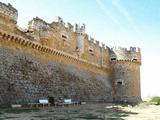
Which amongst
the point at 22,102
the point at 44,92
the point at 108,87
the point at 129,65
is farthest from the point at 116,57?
the point at 22,102

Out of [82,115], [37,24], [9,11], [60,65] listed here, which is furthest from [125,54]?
[82,115]

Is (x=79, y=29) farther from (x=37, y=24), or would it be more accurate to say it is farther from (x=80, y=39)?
(x=37, y=24)

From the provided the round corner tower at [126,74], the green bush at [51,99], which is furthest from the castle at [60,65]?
the green bush at [51,99]

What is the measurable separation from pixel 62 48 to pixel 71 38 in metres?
2.28

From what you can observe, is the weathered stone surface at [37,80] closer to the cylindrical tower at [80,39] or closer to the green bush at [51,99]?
the green bush at [51,99]

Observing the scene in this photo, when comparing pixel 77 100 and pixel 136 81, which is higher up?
pixel 136 81

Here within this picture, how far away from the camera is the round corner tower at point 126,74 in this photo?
3152 centimetres

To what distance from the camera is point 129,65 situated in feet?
106

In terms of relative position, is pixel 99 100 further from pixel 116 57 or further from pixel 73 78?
pixel 116 57

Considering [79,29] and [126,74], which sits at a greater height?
[79,29]

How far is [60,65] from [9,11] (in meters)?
6.96

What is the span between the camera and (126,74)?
3188 centimetres

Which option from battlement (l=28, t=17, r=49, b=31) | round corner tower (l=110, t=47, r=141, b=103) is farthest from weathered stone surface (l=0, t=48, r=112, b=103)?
round corner tower (l=110, t=47, r=141, b=103)

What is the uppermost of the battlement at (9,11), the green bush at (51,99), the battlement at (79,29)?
the battlement at (79,29)
